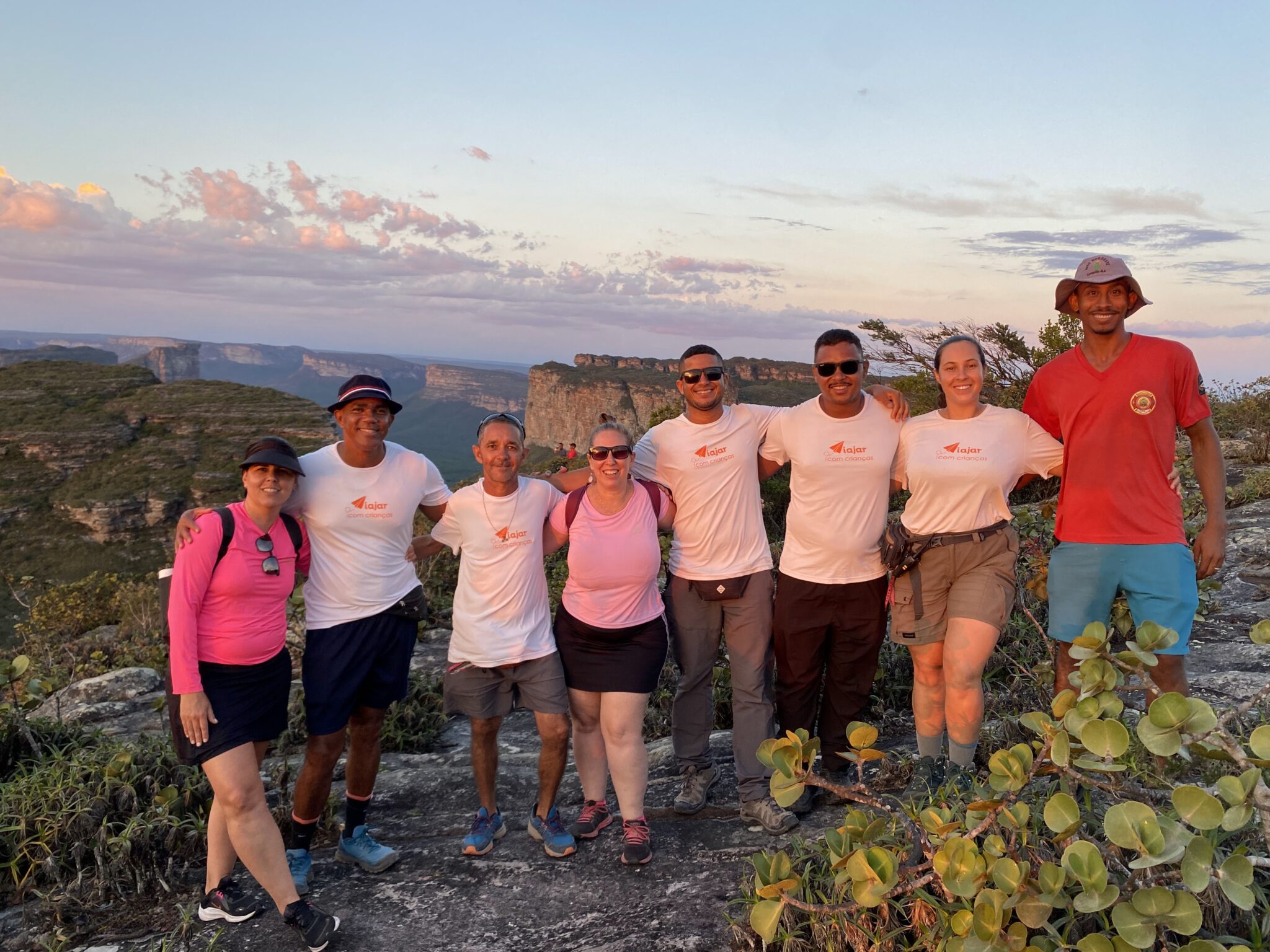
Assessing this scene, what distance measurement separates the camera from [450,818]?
476cm

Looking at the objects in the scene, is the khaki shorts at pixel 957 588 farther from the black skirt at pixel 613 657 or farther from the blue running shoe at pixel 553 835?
the blue running shoe at pixel 553 835

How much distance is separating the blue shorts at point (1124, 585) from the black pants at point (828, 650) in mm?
871

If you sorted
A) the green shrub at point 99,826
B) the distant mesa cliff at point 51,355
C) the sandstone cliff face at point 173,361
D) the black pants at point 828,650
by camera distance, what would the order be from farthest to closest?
the sandstone cliff face at point 173,361, the distant mesa cliff at point 51,355, the black pants at point 828,650, the green shrub at point 99,826

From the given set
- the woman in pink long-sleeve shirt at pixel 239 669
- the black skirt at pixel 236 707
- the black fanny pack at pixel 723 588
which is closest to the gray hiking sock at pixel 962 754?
the black fanny pack at pixel 723 588

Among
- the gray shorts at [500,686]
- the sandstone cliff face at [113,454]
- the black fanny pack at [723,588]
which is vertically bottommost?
the sandstone cliff face at [113,454]

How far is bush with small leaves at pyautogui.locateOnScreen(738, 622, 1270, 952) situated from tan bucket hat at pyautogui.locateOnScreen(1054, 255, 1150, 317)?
6.44ft

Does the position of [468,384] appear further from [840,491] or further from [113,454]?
[840,491]

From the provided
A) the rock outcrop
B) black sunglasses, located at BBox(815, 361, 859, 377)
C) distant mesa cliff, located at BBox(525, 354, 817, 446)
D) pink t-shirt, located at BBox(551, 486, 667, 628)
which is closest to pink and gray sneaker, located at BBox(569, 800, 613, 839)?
pink t-shirt, located at BBox(551, 486, 667, 628)

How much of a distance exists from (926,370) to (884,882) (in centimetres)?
1249

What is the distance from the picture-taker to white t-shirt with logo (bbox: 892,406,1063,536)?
3.98 meters

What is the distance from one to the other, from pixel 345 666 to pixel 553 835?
131 centimetres

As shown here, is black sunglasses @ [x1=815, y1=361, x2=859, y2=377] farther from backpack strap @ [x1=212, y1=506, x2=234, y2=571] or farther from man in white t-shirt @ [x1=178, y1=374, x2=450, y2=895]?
backpack strap @ [x1=212, y1=506, x2=234, y2=571]

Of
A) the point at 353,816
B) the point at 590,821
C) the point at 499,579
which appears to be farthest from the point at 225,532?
the point at 590,821

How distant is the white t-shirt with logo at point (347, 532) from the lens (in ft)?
13.3
